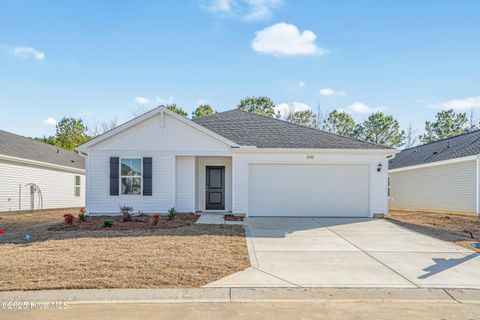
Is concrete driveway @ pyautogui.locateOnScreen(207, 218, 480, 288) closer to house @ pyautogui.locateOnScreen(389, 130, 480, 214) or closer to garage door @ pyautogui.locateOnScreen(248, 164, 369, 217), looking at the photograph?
garage door @ pyautogui.locateOnScreen(248, 164, 369, 217)

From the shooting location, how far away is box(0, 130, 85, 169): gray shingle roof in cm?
1820

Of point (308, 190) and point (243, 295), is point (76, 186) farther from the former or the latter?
point (243, 295)

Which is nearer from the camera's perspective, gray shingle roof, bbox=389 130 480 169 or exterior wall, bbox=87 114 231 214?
exterior wall, bbox=87 114 231 214

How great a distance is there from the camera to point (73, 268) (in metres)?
6.60

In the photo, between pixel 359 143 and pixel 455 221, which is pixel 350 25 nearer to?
pixel 359 143

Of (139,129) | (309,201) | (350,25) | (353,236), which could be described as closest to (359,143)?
(309,201)

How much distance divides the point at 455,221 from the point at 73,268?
13455mm

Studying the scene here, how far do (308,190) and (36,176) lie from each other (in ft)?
48.2

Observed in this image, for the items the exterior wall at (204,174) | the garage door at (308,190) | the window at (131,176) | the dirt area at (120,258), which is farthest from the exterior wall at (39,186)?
the garage door at (308,190)

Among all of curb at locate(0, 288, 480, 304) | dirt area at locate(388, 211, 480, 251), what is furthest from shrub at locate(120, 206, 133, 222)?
dirt area at locate(388, 211, 480, 251)

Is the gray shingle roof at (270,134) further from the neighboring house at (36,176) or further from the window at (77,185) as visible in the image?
the window at (77,185)

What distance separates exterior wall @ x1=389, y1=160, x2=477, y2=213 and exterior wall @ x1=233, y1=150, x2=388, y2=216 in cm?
497

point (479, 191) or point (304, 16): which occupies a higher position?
point (304, 16)

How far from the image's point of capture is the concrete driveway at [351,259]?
20.1ft
